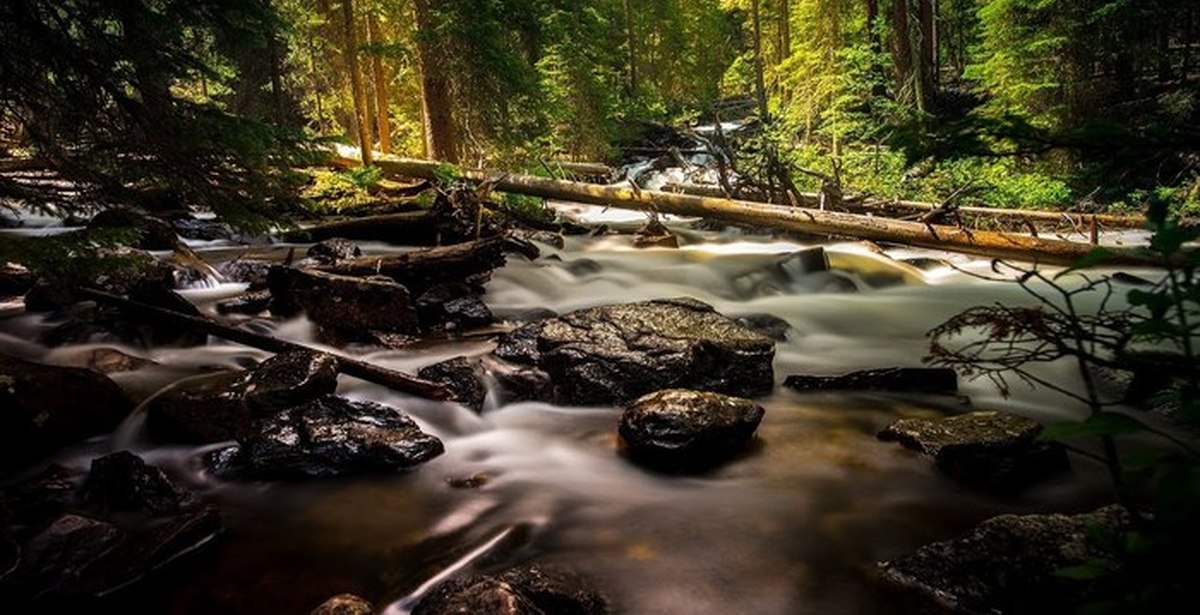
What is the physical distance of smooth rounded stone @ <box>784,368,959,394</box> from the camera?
20.8 ft

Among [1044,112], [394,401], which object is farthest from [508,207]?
[1044,112]

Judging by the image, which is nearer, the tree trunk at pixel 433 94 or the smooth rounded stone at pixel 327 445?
the smooth rounded stone at pixel 327 445

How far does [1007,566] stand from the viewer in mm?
3283

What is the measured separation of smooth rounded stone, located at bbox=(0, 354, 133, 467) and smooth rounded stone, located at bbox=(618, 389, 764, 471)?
14.0 feet

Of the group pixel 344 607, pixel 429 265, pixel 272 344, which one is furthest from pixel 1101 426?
Result: pixel 429 265

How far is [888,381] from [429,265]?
18.5 ft

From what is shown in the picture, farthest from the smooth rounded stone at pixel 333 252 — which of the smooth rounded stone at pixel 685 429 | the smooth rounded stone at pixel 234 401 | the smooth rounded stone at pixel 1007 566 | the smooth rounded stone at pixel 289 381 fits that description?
the smooth rounded stone at pixel 1007 566

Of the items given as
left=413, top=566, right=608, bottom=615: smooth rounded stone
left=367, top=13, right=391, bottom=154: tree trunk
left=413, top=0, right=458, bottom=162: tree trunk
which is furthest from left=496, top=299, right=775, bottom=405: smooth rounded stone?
left=367, top=13, right=391, bottom=154: tree trunk

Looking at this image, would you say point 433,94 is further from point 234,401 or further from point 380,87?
point 234,401

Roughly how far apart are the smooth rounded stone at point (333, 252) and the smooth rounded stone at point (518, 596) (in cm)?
698

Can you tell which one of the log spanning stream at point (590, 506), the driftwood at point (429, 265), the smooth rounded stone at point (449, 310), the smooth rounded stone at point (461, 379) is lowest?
the log spanning stream at point (590, 506)

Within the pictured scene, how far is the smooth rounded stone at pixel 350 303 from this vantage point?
734 centimetres

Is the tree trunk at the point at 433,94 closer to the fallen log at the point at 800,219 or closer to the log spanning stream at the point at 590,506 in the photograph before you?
the fallen log at the point at 800,219

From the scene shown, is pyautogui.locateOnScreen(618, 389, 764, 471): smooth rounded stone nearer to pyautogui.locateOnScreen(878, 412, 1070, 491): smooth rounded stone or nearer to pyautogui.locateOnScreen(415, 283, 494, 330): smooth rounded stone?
pyautogui.locateOnScreen(878, 412, 1070, 491): smooth rounded stone
